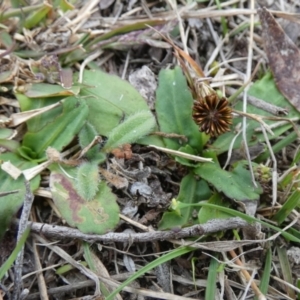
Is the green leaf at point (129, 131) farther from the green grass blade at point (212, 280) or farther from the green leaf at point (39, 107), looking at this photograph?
the green grass blade at point (212, 280)

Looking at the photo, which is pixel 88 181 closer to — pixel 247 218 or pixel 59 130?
pixel 59 130

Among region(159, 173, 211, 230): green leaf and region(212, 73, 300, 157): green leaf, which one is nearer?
region(159, 173, 211, 230): green leaf

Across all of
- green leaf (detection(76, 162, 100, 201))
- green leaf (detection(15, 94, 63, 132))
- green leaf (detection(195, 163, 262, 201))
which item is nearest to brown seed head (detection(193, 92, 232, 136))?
green leaf (detection(195, 163, 262, 201))

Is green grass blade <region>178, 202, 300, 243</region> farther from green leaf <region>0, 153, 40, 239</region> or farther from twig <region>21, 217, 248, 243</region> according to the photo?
green leaf <region>0, 153, 40, 239</region>

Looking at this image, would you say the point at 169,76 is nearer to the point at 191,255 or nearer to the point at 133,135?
the point at 133,135

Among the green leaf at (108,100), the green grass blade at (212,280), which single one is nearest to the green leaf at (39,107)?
the green leaf at (108,100)

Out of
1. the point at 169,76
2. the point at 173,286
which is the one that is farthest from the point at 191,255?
the point at 169,76
